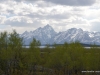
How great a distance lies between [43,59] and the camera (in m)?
81.6

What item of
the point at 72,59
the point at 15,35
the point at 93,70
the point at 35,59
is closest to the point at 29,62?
the point at 35,59

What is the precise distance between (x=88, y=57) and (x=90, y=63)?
7.60ft

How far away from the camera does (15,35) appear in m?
74.2

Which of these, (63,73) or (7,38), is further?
(63,73)

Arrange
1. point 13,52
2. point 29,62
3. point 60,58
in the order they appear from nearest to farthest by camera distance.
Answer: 1. point 13,52
2. point 29,62
3. point 60,58

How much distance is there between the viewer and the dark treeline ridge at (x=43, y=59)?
233ft

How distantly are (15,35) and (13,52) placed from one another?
657cm

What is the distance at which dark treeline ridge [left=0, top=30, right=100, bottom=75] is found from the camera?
7112 cm

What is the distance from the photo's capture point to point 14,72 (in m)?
72.2

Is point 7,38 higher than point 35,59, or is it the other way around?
point 7,38

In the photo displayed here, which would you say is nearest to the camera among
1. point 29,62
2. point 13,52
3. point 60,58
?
point 13,52

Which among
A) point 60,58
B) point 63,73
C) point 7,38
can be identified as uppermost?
point 7,38

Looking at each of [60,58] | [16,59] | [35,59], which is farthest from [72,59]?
[16,59]

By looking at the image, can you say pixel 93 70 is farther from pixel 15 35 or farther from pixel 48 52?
pixel 15 35
